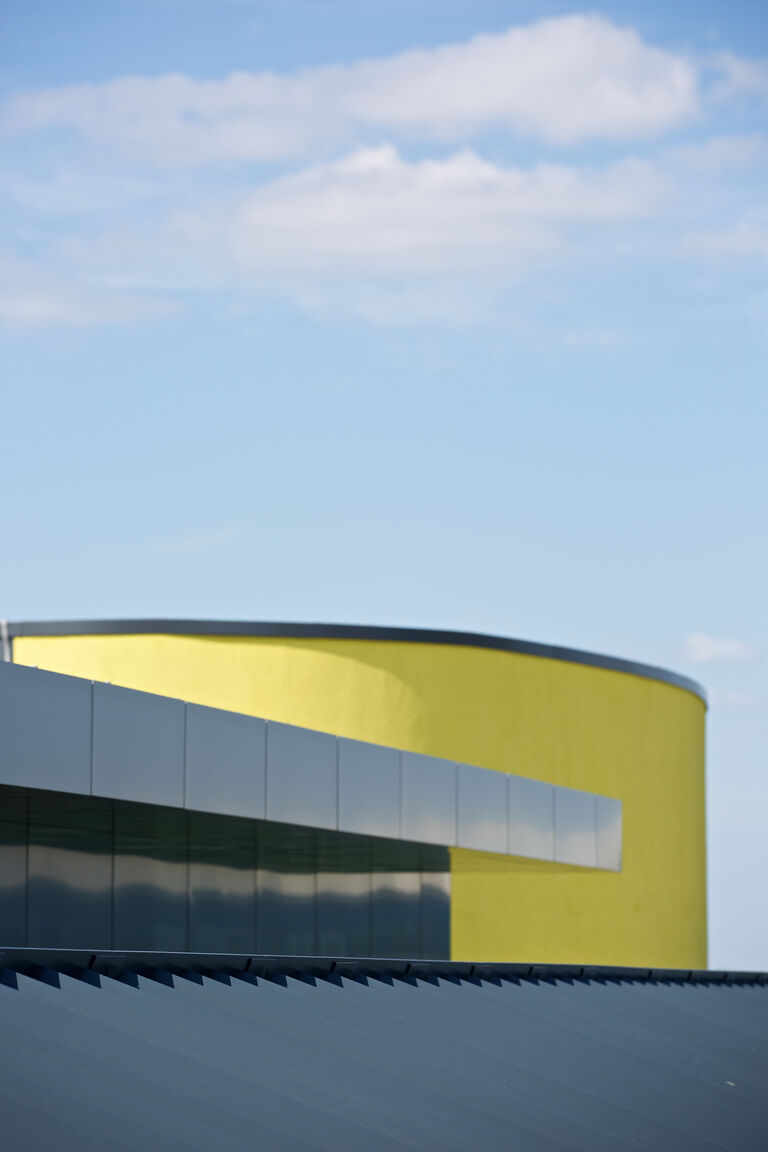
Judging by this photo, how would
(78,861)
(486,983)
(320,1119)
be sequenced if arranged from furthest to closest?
(78,861) → (486,983) → (320,1119)

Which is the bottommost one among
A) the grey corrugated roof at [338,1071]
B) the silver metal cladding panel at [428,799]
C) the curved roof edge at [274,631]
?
the grey corrugated roof at [338,1071]

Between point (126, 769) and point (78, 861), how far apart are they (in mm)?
3429

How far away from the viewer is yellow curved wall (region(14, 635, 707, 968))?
3034 cm

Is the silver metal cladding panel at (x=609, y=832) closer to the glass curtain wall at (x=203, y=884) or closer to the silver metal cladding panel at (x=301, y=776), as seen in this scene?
the glass curtain wall at (x=203, y=884)

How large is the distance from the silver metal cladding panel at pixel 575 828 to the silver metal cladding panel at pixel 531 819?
245 millimetres

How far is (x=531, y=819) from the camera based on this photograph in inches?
906

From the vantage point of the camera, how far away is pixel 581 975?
1845 cm

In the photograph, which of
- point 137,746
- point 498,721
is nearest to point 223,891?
point 137,746

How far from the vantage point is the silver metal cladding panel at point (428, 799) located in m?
19.7

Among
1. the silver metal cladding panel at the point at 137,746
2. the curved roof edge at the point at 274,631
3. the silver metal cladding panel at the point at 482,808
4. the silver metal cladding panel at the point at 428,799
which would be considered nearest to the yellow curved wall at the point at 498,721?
the curved roof edge at the point at 274,631

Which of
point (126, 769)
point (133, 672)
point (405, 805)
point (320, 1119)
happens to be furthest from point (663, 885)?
point (320, 1119)

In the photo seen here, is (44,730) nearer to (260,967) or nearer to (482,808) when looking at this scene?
(260,967)

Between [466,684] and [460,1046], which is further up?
[466,684]

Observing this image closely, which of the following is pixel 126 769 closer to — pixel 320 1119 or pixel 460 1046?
pixel 460 1046
